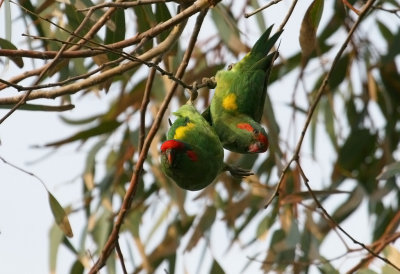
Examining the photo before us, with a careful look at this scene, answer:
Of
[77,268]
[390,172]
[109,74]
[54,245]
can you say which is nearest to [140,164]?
[109,74]

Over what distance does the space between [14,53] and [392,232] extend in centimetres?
188

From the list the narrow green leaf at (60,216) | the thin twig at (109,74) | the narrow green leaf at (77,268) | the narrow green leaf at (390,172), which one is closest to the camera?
the thin twig at (109,74)

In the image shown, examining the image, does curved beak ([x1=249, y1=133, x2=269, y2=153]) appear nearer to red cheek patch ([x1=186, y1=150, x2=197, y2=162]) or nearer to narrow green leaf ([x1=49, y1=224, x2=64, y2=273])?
red cheek patch ([x1=186, y1=150, x2=197, y2=162])

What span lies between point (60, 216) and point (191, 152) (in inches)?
18.4

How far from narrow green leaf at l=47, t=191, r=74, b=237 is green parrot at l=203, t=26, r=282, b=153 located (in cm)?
51

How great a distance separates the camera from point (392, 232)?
10.8 feet

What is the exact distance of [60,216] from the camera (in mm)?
2316

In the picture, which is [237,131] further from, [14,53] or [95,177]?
[95,177]

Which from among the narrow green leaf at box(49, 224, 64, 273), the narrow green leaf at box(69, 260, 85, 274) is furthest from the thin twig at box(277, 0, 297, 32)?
the narrow green leaf at box(69, 260, 85, 274)

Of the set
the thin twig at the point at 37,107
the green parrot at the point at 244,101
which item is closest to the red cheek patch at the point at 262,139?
the green parrot at the point at 244,101

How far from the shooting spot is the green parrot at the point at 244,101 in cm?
230

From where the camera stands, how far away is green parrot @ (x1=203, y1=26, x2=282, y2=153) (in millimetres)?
2303

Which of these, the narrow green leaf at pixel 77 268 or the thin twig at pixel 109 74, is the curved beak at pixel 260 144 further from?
the narrow green leaf at pixel 77 268

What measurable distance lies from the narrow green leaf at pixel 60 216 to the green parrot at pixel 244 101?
0.51 metres
